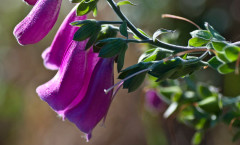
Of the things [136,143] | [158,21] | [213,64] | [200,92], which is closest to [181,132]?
[136,143]

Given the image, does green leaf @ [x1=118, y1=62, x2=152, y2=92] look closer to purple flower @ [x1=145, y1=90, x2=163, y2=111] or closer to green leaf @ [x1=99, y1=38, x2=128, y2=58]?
green leaf @ [x1=99, y1=38, x2=128, y2=58]

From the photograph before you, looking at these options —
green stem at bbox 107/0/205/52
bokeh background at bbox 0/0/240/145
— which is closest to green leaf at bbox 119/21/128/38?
green stem at bbox 107/0/205/52

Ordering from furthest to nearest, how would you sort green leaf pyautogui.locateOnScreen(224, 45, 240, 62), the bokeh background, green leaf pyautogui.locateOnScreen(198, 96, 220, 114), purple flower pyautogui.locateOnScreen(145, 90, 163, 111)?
the bokeh background, purple flower pyautogui.locateOnScreen(145, 90, 163, 111), green leaf pyautogui.locateOnScreen(198, 96, 220, 114), green leaf pyautogui.locateOnScreen(224, 45, 240, 62)

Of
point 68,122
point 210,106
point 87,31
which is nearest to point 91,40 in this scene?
point 87,31

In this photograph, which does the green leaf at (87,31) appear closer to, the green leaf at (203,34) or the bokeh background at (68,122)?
the green leaf at (203,34)

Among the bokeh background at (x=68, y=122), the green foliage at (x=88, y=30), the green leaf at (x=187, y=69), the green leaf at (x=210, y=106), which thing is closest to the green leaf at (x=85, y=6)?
the green foliage at (x=88, y=30)

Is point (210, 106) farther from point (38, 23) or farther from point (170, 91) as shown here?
point (38, 23)

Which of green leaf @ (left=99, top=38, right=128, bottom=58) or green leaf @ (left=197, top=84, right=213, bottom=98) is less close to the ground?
green leaf @ (left=99, top=38, right=128, bottom=58)
